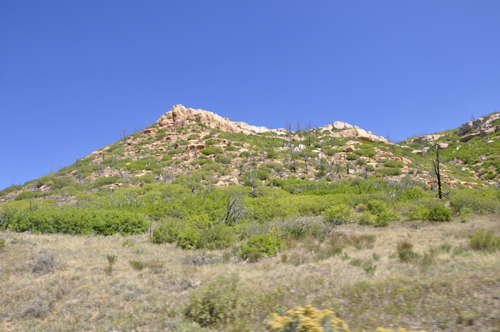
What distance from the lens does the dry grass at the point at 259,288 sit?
14.6 feet

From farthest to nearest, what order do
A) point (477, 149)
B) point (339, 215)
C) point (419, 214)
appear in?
point (477, 149), point (339, 215), point (419, 214)

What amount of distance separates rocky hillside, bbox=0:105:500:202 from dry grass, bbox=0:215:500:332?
62.9 feet

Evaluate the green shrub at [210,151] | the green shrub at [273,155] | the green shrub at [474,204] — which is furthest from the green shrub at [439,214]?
the green shrub at [210,151]

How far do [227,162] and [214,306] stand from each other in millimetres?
34099

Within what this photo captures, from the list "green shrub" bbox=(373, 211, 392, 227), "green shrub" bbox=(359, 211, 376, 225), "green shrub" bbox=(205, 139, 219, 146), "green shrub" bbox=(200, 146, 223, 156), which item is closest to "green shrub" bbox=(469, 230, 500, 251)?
"green shrub" bbox=(373, 211, 392, 227)

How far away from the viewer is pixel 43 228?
1641cm

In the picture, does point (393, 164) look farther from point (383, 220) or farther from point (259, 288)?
point (259, 288)

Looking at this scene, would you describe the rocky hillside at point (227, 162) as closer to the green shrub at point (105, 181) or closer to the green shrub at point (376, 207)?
the green shrub at point (105, 181)

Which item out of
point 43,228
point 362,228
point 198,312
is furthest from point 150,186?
point 198,312

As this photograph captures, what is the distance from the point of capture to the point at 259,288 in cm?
633

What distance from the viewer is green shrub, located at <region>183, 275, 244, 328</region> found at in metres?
5.02

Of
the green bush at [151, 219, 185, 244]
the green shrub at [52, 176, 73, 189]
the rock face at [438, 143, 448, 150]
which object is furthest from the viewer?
the rock face at [438, 143, 448, 150]

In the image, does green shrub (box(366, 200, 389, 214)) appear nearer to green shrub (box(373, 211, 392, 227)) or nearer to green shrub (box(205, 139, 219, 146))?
green shrub (box(373, 211, 392, 227))

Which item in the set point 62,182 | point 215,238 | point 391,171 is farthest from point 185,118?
point 215,238
